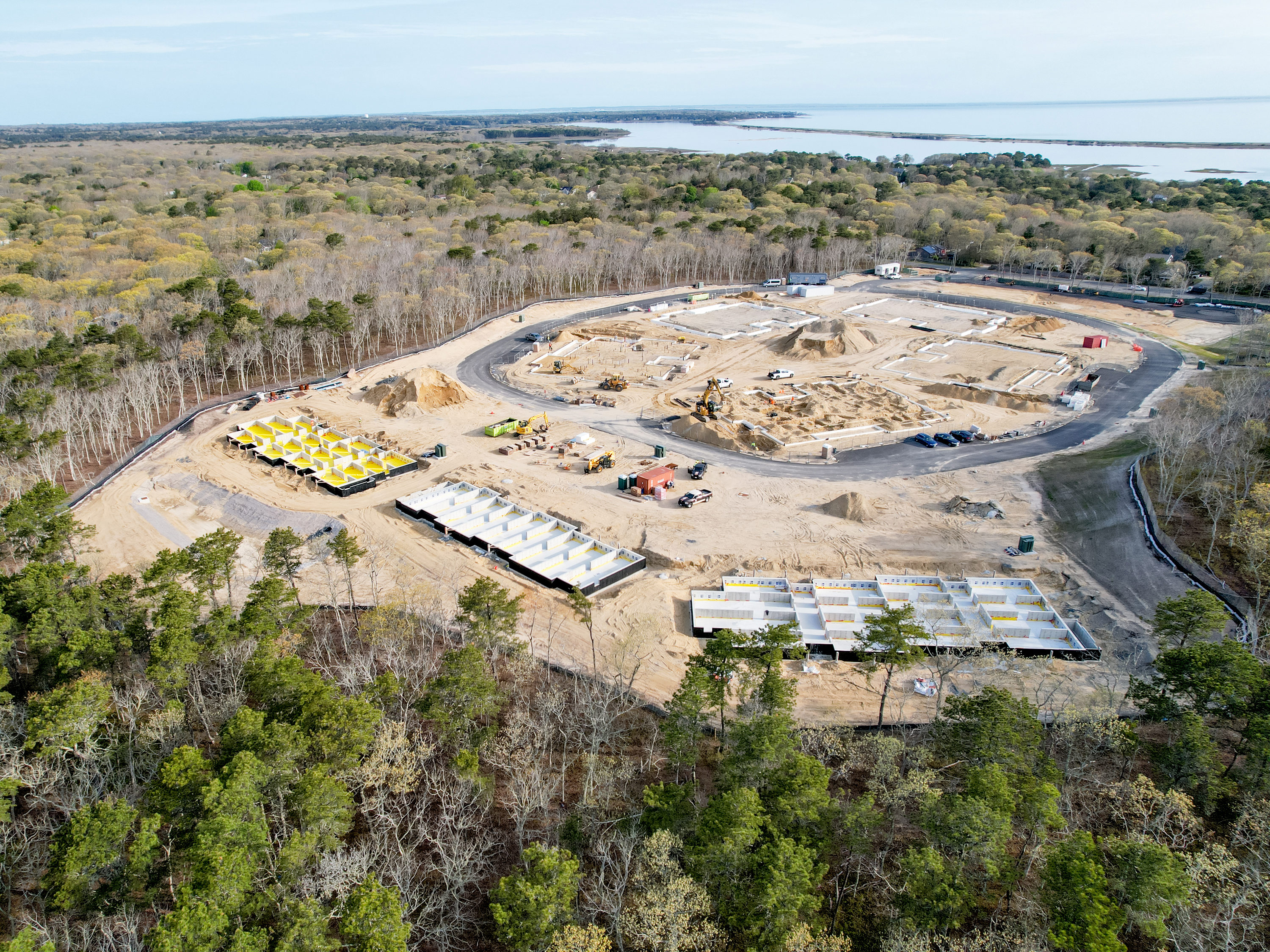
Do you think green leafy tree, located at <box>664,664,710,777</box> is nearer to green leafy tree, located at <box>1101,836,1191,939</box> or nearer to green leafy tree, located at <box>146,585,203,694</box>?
green leafy tree, located at <box>1101,836,1191,939</box>

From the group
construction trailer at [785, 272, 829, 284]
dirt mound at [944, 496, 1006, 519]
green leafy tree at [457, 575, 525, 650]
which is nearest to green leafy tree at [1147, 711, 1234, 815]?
green leafy tree at [457, 575, 525, 650]

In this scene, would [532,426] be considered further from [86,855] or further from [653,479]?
[86,855]

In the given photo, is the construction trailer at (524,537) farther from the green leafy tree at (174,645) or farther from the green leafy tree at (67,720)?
the green leafy tree at (67,720)

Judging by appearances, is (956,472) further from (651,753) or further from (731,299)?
(731,299)

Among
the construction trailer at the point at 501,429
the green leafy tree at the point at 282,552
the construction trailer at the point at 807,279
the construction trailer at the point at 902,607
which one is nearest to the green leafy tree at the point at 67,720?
the green leafy tree at the point at 282,552

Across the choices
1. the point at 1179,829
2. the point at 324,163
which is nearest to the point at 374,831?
the point at 1179,829

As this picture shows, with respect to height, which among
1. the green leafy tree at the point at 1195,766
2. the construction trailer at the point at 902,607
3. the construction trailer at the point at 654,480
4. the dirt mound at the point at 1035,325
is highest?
the dirt mound at the point at 1035,325

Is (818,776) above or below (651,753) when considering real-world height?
above
